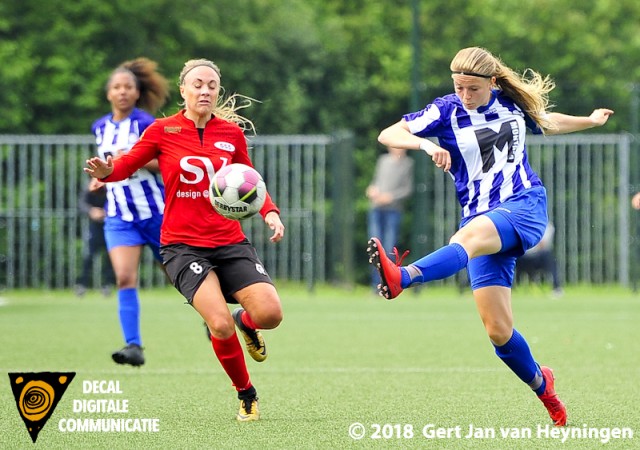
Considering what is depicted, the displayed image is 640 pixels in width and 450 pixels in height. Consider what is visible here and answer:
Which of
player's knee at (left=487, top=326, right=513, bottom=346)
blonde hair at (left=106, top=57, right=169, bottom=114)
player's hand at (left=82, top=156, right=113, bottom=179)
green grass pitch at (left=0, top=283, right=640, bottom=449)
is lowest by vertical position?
green grass pitch at (left=0, top=283, right=640, bottom=449)

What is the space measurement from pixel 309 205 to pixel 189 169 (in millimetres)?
13851

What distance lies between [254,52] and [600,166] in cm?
1183

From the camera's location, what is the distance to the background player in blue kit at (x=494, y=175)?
6852mm

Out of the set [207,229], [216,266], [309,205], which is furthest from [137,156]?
[309,205]

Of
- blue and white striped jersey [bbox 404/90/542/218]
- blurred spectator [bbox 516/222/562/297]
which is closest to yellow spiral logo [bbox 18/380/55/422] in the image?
blue and white striped jersey [bbox 404/90/542/218]

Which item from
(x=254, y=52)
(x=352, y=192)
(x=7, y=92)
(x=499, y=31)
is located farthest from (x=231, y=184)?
(x=499, y=31)

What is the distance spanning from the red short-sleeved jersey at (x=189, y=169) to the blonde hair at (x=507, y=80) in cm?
130

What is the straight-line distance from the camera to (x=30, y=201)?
2111cm

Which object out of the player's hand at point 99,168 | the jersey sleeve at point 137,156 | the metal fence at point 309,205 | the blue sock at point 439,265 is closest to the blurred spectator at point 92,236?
the metal fence at point 309,205

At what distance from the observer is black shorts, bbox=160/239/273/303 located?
724cm

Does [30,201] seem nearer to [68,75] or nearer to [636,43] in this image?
[68,75]

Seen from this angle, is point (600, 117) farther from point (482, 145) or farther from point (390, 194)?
point (390, 194)

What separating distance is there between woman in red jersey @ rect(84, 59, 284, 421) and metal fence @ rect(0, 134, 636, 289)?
1299 cm

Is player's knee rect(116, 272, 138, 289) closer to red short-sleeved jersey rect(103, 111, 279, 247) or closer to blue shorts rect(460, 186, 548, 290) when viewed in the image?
red short-sleeved jersey rect(103, 111, 279, 247)
